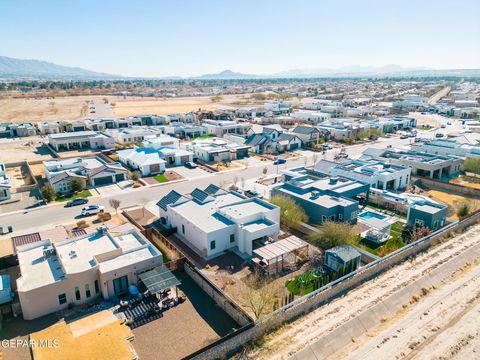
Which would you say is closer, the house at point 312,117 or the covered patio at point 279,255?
the covered patio at point 279,255

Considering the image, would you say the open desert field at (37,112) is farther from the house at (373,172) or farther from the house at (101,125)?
the house at (373,172)

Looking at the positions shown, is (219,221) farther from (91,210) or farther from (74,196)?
(74,196)

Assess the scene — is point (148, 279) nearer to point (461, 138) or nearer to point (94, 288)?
point (94, 288)

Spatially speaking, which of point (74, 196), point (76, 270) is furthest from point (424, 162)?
point (74, 196)

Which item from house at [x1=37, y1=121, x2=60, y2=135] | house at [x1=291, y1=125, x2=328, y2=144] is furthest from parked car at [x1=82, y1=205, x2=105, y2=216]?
house at [x1=37, y1=121, x2=60, y2=135]

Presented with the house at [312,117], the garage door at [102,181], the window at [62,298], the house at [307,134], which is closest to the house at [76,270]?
the window at [62,298]

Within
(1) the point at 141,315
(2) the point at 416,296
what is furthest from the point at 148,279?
(2) the point at 416,296
